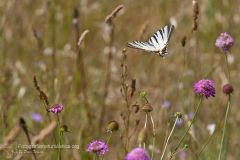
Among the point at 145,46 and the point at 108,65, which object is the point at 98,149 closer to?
the point at 145,46

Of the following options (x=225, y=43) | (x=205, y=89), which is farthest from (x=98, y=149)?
(x=225, y=43)

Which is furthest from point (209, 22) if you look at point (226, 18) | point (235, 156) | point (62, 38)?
point (235, 156)

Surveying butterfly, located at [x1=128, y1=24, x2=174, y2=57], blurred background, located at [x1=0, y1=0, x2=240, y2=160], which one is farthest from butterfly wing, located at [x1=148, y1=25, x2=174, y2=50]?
blurred background, located at [x1=0, y1=0, x2=240, y2=160]

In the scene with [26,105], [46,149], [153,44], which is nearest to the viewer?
[153,44]

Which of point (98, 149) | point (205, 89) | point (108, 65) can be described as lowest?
point (98, 149)

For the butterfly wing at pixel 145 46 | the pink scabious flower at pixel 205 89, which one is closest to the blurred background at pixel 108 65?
the butterfly wing at pixel 145 46

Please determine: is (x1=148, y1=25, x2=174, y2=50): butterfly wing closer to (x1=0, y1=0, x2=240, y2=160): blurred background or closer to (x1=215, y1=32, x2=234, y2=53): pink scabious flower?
(x1=215, y1=32, x2=234, y2=53): pink scabious flower

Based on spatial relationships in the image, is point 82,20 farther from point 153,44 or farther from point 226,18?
point 153,44

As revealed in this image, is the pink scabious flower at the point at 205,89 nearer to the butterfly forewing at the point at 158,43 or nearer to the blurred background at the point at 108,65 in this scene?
the butterfly forewing at the point at 158,43
